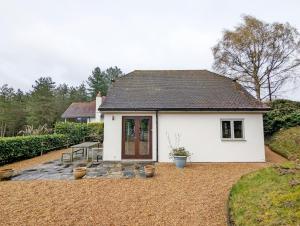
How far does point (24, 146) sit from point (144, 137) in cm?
756

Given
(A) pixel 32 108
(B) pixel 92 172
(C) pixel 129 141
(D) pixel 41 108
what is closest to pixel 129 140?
(C) pixel 129 141

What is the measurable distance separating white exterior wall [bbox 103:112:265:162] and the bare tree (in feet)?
31.0

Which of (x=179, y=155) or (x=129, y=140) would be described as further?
(x=129, y=140)

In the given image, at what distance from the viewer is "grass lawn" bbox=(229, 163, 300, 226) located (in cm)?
A: 316

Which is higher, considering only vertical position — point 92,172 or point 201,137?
point 201,137

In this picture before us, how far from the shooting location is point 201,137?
1066 centimetres

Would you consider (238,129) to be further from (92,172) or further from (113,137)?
(92,172)

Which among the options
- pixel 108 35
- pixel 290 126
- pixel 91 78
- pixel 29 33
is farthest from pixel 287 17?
pixel 91 78

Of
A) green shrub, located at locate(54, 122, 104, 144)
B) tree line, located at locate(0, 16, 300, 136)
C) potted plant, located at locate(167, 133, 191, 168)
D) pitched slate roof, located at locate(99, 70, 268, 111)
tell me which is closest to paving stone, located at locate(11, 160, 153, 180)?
potted plant, located at locate(167, 133, 191, 168)

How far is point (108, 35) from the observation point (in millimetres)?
18094

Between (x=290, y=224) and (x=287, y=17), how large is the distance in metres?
22.0

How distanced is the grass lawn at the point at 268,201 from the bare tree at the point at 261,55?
1561cm

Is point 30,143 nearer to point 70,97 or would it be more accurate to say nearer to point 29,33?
point 29,33

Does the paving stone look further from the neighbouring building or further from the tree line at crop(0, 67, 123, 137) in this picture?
the neighbouring building
